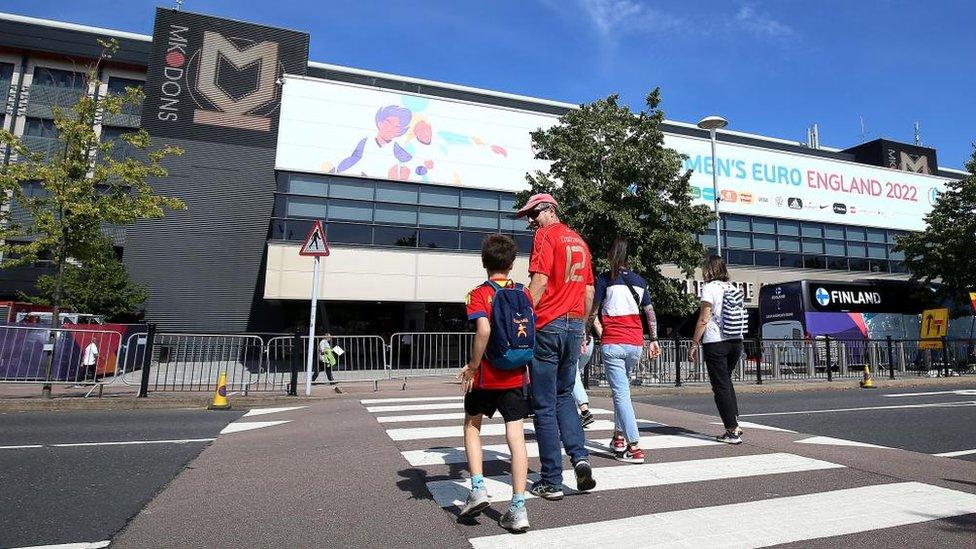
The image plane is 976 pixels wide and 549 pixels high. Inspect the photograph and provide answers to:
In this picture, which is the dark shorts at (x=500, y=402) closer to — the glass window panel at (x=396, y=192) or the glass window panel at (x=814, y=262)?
the glass window panel at (x=396, y=192)

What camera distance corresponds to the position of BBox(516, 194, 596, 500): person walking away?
3.37 meters

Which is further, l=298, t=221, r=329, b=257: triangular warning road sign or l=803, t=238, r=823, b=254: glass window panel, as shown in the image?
l=803, t=238, r=823, b=254: glass window panel

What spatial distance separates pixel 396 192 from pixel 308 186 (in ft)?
10.2

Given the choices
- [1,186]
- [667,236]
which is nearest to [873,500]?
[667,236]

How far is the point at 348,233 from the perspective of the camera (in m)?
19.3

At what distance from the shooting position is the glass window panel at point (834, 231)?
86.8 feet

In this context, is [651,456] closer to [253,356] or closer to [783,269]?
[253,356]

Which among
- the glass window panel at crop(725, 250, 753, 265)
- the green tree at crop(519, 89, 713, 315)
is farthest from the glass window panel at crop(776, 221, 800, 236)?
the green tree at crop(519, 89, 713, 315)

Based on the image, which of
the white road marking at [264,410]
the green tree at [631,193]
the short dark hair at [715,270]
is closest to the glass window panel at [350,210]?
the green tree at [631,193]

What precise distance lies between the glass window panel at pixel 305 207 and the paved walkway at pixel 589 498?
14.3 meters

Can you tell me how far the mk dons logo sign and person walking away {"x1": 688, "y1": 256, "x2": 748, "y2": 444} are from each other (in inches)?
983

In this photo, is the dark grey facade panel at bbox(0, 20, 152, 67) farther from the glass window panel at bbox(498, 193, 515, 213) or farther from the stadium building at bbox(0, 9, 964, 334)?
the glass window panel at bbox(498, 193, 515, 213)

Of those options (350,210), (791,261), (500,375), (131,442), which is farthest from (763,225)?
(131,442)

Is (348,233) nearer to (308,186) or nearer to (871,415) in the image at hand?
(308,186)
